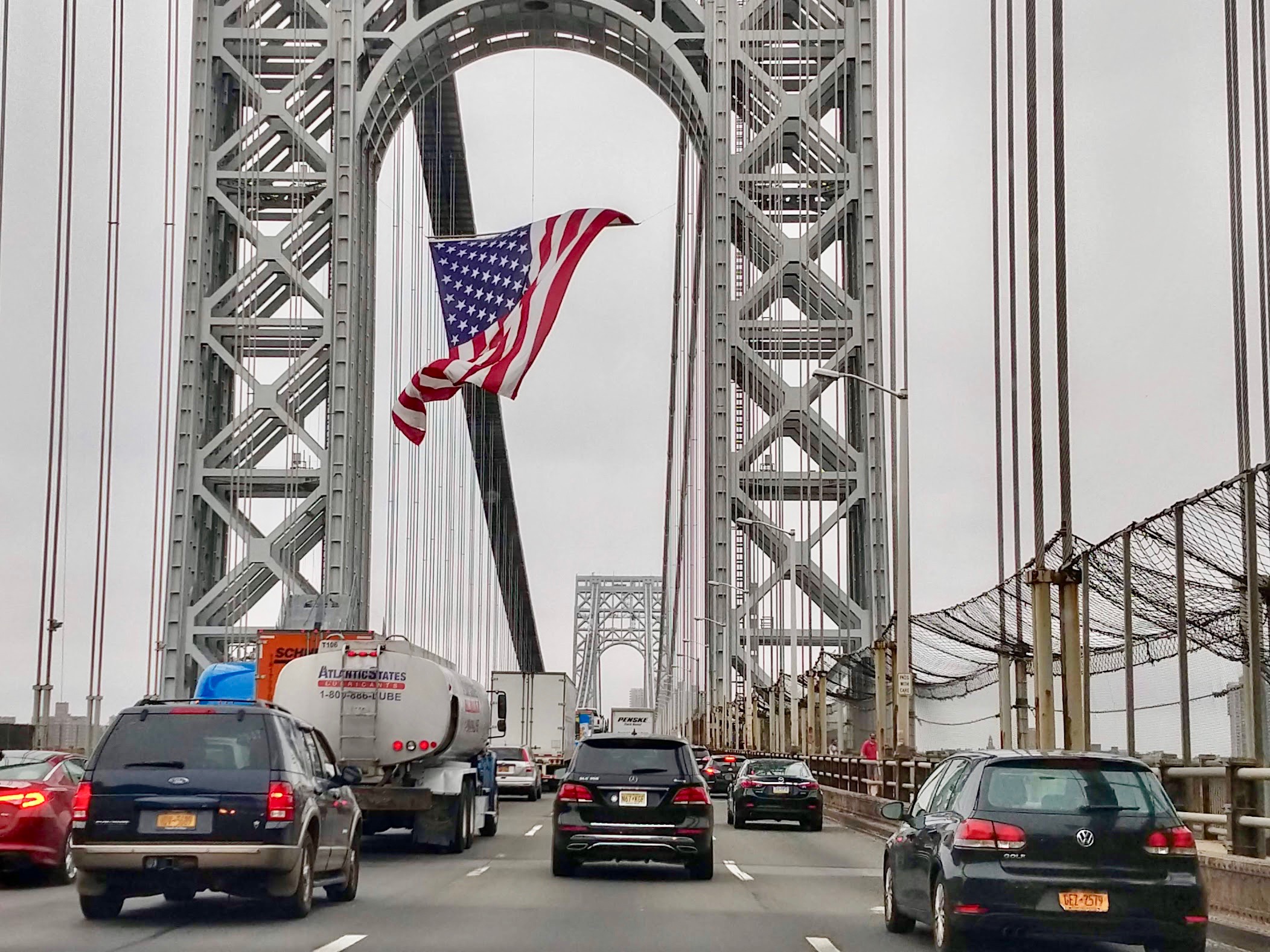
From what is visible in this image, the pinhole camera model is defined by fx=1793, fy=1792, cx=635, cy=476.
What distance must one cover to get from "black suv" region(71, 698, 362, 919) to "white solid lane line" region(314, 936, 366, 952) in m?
1.29

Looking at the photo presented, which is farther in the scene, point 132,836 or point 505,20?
point 505,20

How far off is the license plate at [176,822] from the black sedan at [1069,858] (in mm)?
5375

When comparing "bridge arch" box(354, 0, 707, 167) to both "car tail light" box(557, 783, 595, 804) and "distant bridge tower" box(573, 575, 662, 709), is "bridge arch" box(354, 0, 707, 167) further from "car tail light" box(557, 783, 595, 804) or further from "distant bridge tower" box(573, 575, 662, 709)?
"distant bridge tower" box(573, 575, 662, 709)

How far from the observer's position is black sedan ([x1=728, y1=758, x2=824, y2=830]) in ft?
98.8

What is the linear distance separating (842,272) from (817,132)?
13.6 ft

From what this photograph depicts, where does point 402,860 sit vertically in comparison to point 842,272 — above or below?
below

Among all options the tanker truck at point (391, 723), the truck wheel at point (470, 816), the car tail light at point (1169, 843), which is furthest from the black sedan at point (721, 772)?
the car tail light at point (1169, 843)

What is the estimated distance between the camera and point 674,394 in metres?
102

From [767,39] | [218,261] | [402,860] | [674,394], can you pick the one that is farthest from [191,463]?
[674,394]

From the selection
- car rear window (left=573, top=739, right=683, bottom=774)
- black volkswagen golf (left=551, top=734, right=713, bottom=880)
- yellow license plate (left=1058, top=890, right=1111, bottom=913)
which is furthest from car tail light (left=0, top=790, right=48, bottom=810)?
yellow license plate (left=1058, top=890, right=1111, bottom=913)

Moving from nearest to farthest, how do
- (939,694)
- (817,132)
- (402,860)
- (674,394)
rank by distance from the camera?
(402,860) → (939,694) → (817,132) → (674,394)

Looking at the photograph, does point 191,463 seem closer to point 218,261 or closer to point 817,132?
point 218,261

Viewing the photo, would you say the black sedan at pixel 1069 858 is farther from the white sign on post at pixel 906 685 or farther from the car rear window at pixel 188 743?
the white sign on post at pixel 906 685

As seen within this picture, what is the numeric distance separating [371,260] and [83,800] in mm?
41334
